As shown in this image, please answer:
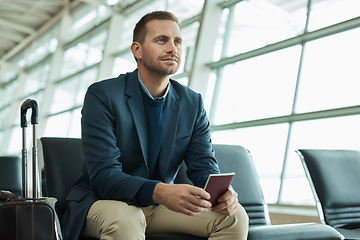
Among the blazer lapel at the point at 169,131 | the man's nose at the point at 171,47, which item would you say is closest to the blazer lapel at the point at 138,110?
the blazer lapel at the point at 169,131

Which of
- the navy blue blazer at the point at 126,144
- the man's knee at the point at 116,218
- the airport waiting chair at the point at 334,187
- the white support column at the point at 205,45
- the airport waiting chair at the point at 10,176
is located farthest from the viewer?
the white support column at the point at 205,45

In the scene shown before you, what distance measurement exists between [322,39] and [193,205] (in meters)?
4.65

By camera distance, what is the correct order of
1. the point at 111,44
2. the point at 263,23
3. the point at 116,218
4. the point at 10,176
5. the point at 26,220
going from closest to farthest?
the point at 26,220, the point at 116,218, the point at 10,176, the point at 263,23, the point at 111,44

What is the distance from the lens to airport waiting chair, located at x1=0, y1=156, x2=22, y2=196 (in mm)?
3938

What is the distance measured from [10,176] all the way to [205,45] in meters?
4.65

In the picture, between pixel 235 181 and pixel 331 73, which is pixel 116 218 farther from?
pixel 331 73

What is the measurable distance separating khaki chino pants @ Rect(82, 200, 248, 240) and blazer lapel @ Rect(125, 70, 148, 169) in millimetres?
310

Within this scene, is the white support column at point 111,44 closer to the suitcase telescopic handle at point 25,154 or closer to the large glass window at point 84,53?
the large glass window at point 84,53

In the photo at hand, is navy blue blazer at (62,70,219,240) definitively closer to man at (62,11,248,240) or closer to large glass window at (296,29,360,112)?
man at (62,11,248,240)

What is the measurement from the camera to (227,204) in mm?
1960

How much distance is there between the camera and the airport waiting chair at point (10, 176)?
12.9ft

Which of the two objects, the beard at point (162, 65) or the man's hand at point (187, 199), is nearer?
the man's hand at point (187, 199)

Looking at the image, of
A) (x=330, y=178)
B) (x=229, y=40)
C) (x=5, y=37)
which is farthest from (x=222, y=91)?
(x=5, y=37)

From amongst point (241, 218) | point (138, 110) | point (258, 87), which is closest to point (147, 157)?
point (138, 110)
